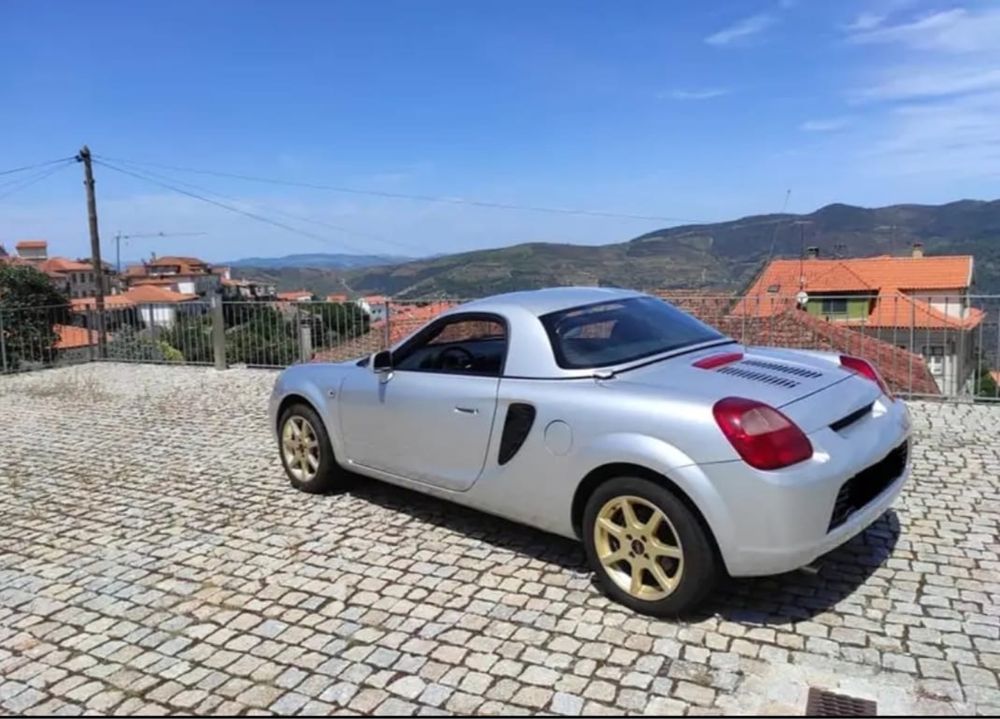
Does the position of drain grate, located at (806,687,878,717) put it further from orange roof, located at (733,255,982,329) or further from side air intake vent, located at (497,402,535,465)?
orange roof, located at (733,255,982,329)

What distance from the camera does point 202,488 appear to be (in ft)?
19.7

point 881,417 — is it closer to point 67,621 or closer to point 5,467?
point 67,621

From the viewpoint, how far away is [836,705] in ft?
9.00

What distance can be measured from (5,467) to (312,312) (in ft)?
19.9

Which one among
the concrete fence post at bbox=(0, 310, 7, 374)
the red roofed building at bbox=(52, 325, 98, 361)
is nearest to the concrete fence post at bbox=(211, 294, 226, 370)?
the red roofed building at bbox=(52, 325, 98, 361)

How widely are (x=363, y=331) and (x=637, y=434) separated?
366 inches

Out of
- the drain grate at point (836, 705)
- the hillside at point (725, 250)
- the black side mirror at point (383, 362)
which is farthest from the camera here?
the hillside at point (725, 250)

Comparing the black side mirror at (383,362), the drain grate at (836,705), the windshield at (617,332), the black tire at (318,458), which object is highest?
the windshield at (617,332)

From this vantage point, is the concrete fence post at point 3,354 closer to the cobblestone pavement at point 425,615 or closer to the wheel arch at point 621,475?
the cobblestone pavement at point 425,615


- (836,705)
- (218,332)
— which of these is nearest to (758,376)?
(836,705)

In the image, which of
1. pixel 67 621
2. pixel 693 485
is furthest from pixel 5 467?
pixel 693 485

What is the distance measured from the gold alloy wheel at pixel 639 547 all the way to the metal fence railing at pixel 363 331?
14.4 feet

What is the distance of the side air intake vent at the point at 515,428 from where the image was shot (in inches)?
153

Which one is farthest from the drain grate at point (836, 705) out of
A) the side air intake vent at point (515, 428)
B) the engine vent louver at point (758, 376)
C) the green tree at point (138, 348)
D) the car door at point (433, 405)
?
the green tree at point (138, 348)
